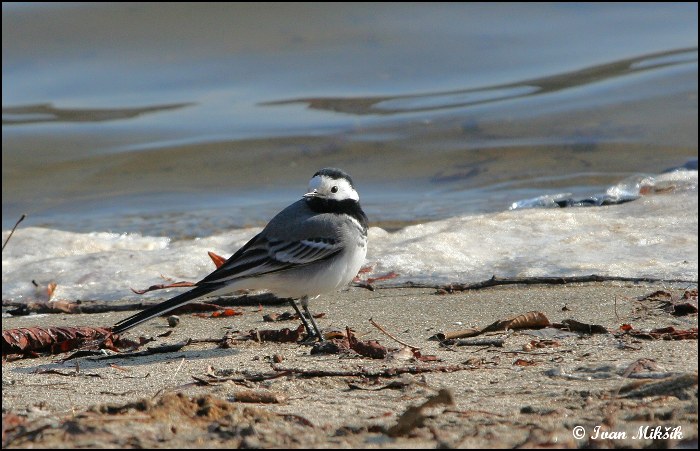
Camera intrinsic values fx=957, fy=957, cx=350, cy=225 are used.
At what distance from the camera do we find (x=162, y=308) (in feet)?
18.1

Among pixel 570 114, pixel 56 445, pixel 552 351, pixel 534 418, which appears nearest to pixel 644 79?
pixel 570 114

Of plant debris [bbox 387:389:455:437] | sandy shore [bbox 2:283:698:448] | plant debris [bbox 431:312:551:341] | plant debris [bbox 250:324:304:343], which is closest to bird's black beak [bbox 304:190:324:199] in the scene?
sandy shore [bbox 2:283:698:448]

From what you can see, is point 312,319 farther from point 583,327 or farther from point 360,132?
point 360,132

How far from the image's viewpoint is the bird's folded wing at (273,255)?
5.96m

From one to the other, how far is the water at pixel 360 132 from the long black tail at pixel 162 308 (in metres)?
1.93

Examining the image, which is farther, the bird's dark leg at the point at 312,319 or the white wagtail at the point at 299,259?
the white wagtail at the point at 299,259

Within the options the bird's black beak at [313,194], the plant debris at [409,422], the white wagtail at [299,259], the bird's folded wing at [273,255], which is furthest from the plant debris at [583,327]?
the bird's black beak at [313,194]

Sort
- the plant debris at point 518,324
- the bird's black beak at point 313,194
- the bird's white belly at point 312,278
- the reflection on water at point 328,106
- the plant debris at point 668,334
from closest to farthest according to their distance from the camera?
the plant debris at point 668,334 → the plant debris at point 518,324 → the bird's white belly at point 312,278 → the bird's black beak at point 313,194 → the reflection on water at point 328,106

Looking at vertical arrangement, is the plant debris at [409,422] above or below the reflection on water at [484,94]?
above

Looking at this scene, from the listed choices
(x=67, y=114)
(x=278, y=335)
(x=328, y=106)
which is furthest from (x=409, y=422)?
(x=67, y=114)

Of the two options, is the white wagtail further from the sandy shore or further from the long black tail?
the sandy shore

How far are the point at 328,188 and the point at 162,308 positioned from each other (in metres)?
1.60

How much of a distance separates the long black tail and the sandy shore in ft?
0.75

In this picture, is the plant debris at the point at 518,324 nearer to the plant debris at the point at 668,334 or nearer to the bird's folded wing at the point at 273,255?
the plant debris at the point at 668,334
